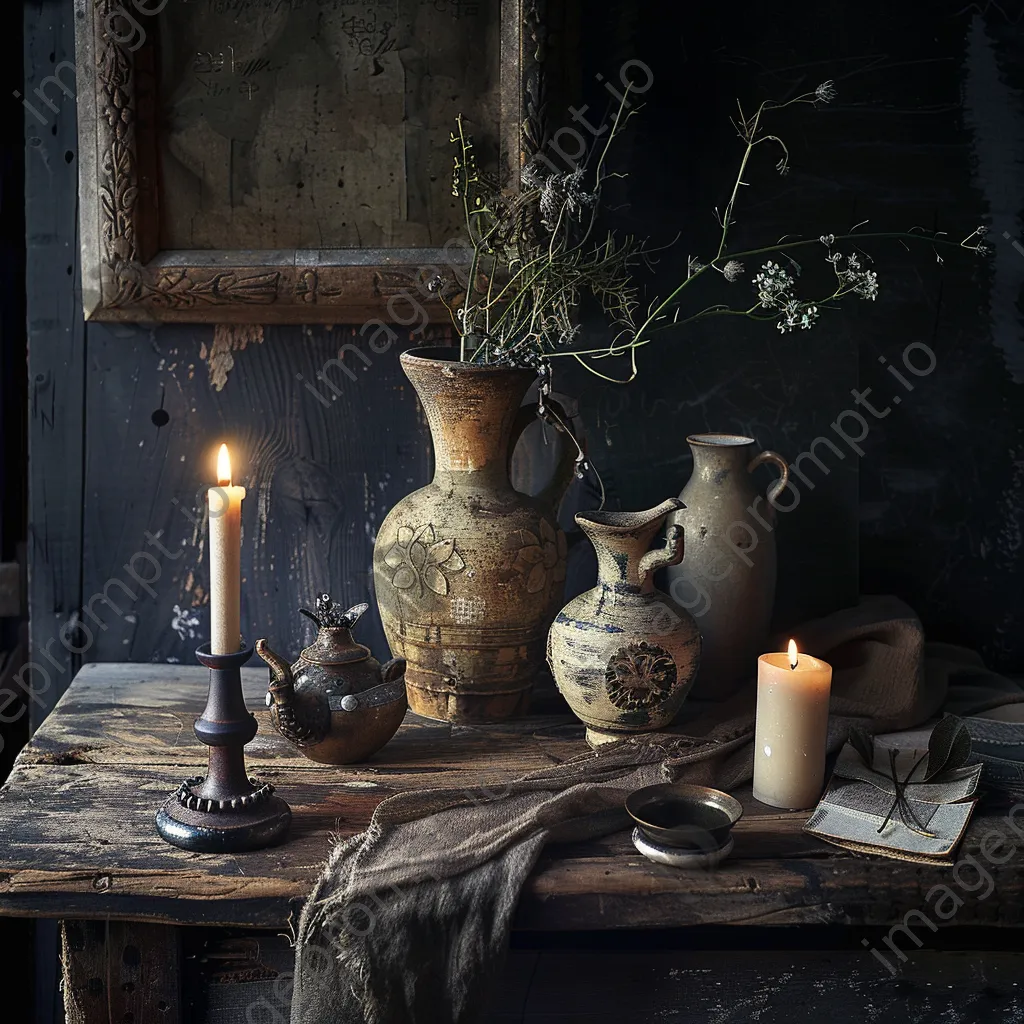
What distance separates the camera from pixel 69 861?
109 centimetres

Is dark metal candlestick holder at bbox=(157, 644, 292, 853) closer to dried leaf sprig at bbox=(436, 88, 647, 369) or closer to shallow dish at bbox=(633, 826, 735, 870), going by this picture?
shallow dish at bbox=(633, 826, 735, 870)

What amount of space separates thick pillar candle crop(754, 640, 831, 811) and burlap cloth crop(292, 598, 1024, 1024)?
7cm

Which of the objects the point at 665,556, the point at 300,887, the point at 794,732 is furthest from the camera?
the point at 665,556

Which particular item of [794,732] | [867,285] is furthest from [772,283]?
[794,732]

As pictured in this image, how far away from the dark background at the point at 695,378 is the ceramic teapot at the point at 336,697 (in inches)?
15.0

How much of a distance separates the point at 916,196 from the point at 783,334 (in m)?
0.26

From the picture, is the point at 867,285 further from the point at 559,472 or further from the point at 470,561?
the point at 470,561

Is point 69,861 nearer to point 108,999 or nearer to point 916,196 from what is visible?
point 108,999

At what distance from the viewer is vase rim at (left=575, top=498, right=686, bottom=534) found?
133 cm

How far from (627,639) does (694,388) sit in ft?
1.57

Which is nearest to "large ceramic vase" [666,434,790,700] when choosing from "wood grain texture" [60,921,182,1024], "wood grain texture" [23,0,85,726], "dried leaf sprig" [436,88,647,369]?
"dried leaf sprig" [436,88,647,369]

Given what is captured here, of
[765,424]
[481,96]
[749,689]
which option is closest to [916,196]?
[765,424]

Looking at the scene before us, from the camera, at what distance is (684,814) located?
1162 millimetres

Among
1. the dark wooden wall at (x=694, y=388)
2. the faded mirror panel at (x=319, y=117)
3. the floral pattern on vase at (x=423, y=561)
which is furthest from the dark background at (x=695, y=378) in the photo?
the floral pattern on vase at (x=423, y=561)
